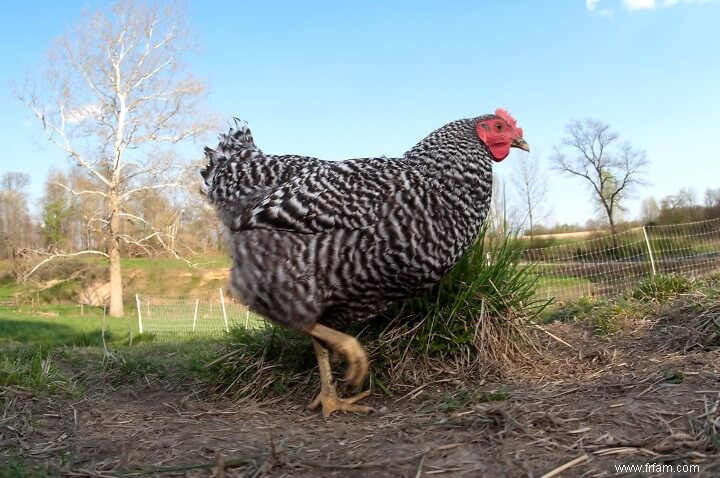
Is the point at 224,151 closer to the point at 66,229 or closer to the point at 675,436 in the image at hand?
the point at 675,436

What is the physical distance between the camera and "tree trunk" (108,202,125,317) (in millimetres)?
23562

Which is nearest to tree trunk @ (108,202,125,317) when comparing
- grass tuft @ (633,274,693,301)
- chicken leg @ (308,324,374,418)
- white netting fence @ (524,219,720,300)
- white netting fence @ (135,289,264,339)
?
white netting fence @ (135,289,264,339)

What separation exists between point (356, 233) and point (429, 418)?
112 cm

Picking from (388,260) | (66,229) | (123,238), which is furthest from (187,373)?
(66,229)

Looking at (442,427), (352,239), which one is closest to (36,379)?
(352,239)

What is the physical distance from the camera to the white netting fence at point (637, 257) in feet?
34.5

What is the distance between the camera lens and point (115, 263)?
23844mm

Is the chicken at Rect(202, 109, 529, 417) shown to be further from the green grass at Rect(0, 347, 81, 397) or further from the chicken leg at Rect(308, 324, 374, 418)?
the green grass at Rect(0, 347, 81, 397)

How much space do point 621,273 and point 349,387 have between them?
375 inches

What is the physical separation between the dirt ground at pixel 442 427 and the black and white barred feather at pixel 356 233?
2.33 feet

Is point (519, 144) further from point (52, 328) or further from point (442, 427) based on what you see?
point (52, 328)

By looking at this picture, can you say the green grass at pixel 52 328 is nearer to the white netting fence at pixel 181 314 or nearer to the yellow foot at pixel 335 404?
the white netting fence at pixel 181 314

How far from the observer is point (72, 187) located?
81.9 feet

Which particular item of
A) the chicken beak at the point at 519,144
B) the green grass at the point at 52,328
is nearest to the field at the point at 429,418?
the chicken beak at the point at 519,144
